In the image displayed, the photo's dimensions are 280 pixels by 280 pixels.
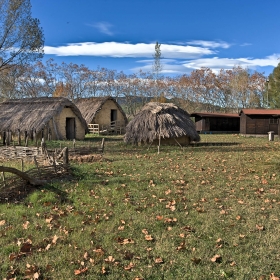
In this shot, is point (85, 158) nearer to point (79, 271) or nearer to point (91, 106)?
point (79, 271)

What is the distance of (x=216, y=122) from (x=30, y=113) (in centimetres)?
2406

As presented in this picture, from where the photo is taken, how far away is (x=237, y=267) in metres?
4.53

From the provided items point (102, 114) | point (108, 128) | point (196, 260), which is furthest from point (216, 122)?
point (196, 260)

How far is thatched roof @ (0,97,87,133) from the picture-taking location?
80.5 ft

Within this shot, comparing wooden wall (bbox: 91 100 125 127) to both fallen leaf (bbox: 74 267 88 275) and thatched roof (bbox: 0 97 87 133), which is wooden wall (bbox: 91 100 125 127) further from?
fallen leaf (bbox: 74 267 88 275)

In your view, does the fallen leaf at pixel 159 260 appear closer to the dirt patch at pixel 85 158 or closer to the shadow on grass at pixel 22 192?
the shadow on grass at pixel 22 192

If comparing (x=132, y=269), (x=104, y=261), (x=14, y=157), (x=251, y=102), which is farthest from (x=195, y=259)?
(x=251, y=102)

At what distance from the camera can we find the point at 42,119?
24.6 meters

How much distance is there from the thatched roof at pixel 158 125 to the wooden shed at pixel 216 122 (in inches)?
727

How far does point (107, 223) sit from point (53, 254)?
4.80ft

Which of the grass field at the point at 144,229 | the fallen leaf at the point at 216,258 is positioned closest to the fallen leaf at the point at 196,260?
the grass field at the point at 144,229

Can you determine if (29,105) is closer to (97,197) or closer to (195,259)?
(97,197)

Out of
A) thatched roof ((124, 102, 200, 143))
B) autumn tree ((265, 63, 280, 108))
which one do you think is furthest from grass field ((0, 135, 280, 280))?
autumn tree ((265, 63, 280, 108))

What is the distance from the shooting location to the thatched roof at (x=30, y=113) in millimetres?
24522
